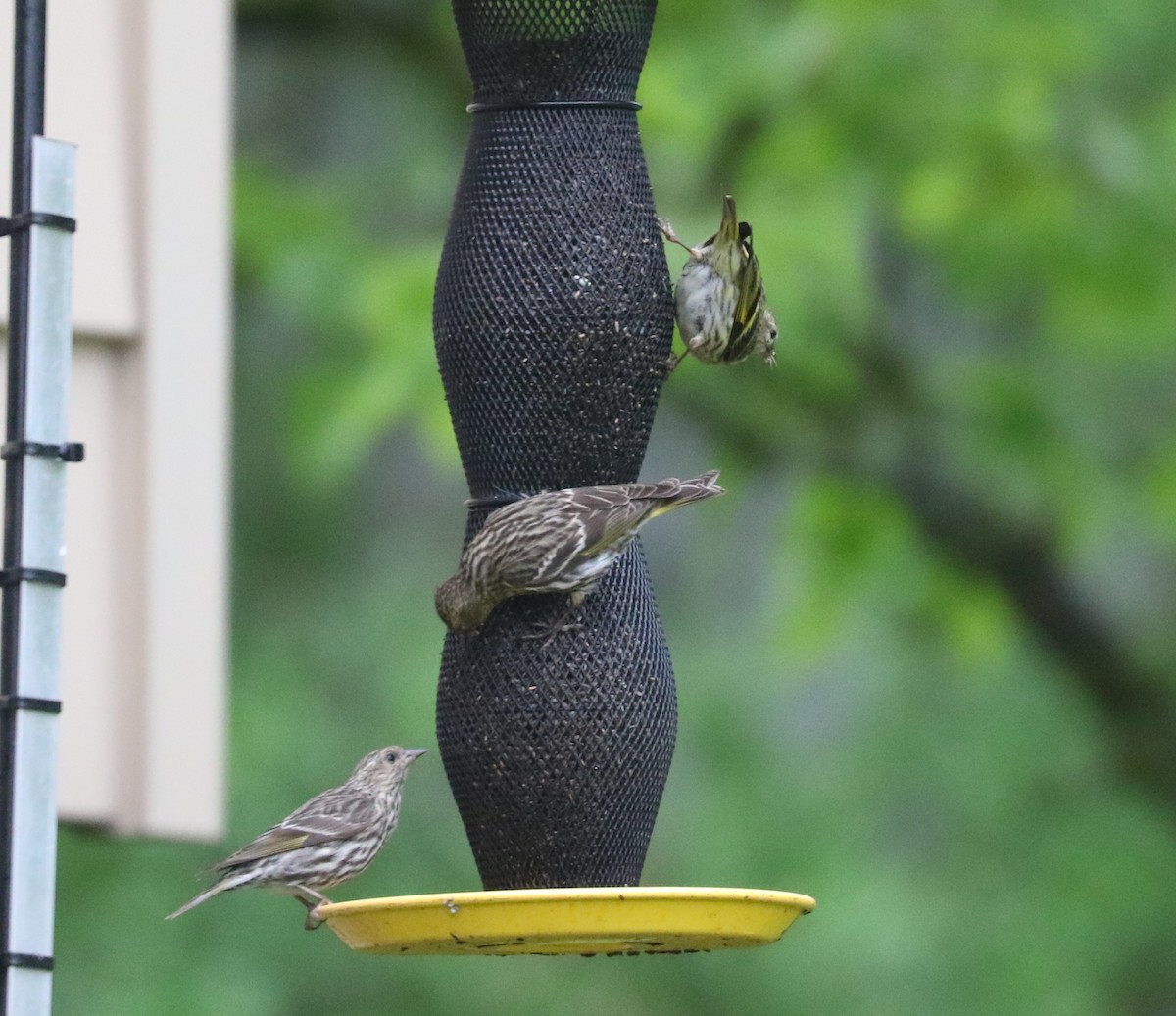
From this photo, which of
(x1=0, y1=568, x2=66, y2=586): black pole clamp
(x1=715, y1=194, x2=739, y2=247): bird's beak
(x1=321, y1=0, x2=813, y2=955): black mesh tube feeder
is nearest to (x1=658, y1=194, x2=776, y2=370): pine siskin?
(x1=715, y1=194, x2=739, y2=247): bird's beak

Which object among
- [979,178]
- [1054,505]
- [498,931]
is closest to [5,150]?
[498,931]

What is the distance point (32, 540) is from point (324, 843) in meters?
3.54

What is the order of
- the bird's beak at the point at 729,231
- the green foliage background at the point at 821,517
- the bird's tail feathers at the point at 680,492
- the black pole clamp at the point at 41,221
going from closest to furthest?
the black pole clamp at the point at 41,221
the bird's tail feathers at the point at 680,492
the bird's beak at the point at 729,231
the green foliage background at the point at 821,517

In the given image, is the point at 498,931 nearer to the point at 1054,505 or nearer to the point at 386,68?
the point at 1054,505

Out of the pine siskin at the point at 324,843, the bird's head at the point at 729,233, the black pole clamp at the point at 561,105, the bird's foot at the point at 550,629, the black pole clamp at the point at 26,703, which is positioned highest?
the black pole clamp at the point at 561,105

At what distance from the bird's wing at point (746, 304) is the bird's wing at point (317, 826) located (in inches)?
77.8

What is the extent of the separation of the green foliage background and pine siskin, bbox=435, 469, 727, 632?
16.5 feet

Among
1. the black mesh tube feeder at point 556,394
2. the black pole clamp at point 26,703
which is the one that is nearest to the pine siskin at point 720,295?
the black mesh tube feeder at point 556,394

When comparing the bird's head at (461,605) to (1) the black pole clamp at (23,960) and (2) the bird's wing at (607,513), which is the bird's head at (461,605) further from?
(1) the black pole clamp at (23,960)

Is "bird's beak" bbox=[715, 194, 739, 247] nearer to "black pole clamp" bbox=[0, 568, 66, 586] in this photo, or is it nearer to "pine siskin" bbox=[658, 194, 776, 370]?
"pine siskin" bbox=[658, 194, 776, 370]

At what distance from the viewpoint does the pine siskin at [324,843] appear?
26.5 feet

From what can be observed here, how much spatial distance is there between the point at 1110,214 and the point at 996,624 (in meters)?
2.71

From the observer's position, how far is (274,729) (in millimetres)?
15836

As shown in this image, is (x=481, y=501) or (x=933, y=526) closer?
(x=481, y=501)
